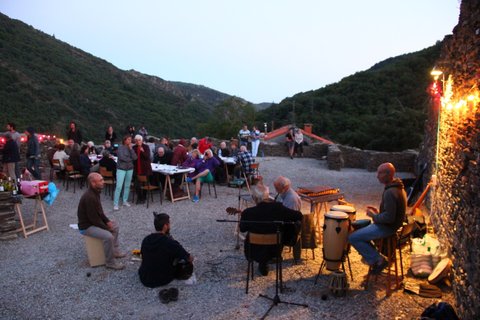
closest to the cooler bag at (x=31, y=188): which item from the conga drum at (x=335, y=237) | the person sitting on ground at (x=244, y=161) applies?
the person sitting on ground at (x=244, y=161)

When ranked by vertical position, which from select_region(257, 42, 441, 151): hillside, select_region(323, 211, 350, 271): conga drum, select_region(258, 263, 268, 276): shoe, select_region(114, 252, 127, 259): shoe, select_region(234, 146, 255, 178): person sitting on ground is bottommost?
select_region(114, 252, 127, 259): shoe

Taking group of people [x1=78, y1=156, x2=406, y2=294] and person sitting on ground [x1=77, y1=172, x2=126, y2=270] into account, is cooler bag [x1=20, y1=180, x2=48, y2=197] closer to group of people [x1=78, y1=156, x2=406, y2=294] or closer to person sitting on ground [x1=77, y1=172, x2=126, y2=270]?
person sitting on ground [x1=77, y1=172, x2=126, y2=270]

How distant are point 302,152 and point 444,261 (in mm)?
12879

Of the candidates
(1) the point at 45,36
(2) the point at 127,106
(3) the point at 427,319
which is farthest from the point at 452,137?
(1) the point at 45,36

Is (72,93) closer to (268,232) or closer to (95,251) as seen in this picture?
(95,251)

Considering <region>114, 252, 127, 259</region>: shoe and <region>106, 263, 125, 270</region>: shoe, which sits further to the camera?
<region>114, 252, 127, 259</region>: shoe

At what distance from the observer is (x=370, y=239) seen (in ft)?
15.3

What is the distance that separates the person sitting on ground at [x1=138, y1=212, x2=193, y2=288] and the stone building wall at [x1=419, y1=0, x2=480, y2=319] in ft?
9.52

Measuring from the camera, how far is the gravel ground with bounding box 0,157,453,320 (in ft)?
14.0

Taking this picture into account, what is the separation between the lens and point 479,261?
141 inches

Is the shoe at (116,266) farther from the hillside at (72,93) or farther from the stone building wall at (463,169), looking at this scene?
the hillside at (72,93)

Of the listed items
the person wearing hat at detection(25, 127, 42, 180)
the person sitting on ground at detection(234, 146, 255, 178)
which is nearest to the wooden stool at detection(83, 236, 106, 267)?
the person sitting on ground at detection(234, 146, 255, 178)

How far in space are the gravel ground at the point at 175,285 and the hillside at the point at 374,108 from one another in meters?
19.1

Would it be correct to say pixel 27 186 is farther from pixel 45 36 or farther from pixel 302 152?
pixel 45 36
